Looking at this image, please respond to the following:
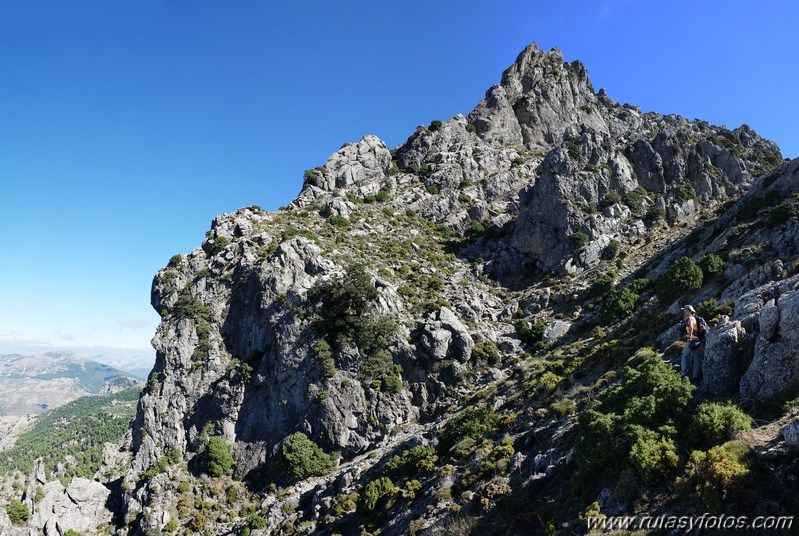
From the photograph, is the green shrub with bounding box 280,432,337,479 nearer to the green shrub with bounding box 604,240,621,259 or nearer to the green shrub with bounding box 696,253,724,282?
the green shrub with bounding box 696,253,724,282

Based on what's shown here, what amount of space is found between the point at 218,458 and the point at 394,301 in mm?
25916

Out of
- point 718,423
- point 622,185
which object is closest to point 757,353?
point 718,423

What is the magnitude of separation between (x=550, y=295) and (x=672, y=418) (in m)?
40.2

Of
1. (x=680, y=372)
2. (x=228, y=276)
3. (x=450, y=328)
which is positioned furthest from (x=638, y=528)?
(x=228, y=276)

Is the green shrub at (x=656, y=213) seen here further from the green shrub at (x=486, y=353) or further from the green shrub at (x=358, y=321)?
the green shrub at (x=358, y=321)

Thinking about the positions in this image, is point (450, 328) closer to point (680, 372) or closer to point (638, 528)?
point (680, 372)

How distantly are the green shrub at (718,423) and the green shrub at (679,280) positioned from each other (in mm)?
24270

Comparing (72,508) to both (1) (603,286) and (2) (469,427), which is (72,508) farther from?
(1) (603,286)

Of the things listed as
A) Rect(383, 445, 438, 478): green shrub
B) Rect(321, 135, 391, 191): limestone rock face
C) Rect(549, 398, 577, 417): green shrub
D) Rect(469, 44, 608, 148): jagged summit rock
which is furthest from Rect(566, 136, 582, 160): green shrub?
Rect(383, 445, 438, 478): green shrub

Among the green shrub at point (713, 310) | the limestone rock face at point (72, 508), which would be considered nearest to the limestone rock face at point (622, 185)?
the green shrub at point (713, 310)

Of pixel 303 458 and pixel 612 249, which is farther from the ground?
pixel 612 249

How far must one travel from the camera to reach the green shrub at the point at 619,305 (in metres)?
40.2

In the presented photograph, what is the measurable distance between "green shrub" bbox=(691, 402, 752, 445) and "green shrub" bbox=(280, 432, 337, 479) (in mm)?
35059

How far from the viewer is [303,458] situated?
4025cm
